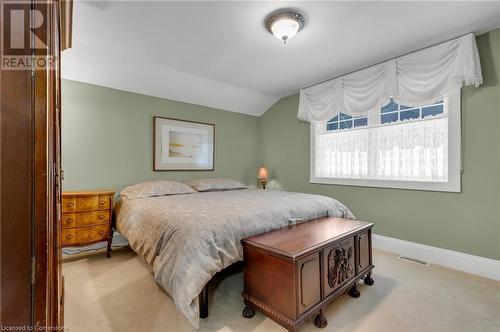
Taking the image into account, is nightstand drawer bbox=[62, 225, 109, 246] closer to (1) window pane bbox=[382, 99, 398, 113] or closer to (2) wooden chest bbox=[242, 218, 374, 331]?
(2) wooden chest bbox=[242, 218, 374, 331]

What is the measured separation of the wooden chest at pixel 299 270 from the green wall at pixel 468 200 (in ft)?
4.23

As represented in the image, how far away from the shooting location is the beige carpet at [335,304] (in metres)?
1.66

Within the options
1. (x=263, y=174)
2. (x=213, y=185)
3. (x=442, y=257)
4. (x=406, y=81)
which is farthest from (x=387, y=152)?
(x=213, y=185)

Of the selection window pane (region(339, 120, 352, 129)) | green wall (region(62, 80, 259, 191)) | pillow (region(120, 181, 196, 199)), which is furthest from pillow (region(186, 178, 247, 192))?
window pane (region(339, 120, 352, 129))

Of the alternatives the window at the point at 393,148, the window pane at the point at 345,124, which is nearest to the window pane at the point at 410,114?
the window at the point at 393,148

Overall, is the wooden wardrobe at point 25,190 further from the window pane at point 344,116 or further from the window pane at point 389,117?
the window pane at point 344,116

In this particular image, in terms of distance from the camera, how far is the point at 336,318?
1753 mm

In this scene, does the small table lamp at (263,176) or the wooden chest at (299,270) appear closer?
the wooden chest at (299,270)

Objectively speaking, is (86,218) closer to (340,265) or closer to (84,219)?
(84,219)

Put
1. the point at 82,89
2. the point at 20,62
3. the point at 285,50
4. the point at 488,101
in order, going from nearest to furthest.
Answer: the point at 20,62 → the point at 488,101 → the point at 285,50 → the point at 82,89

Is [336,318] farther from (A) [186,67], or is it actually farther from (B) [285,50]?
(A) [186,67]

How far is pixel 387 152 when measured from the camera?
10.3 feet

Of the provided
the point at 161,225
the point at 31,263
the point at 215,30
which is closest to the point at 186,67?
the point at 215,30

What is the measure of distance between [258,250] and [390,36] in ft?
8.15
